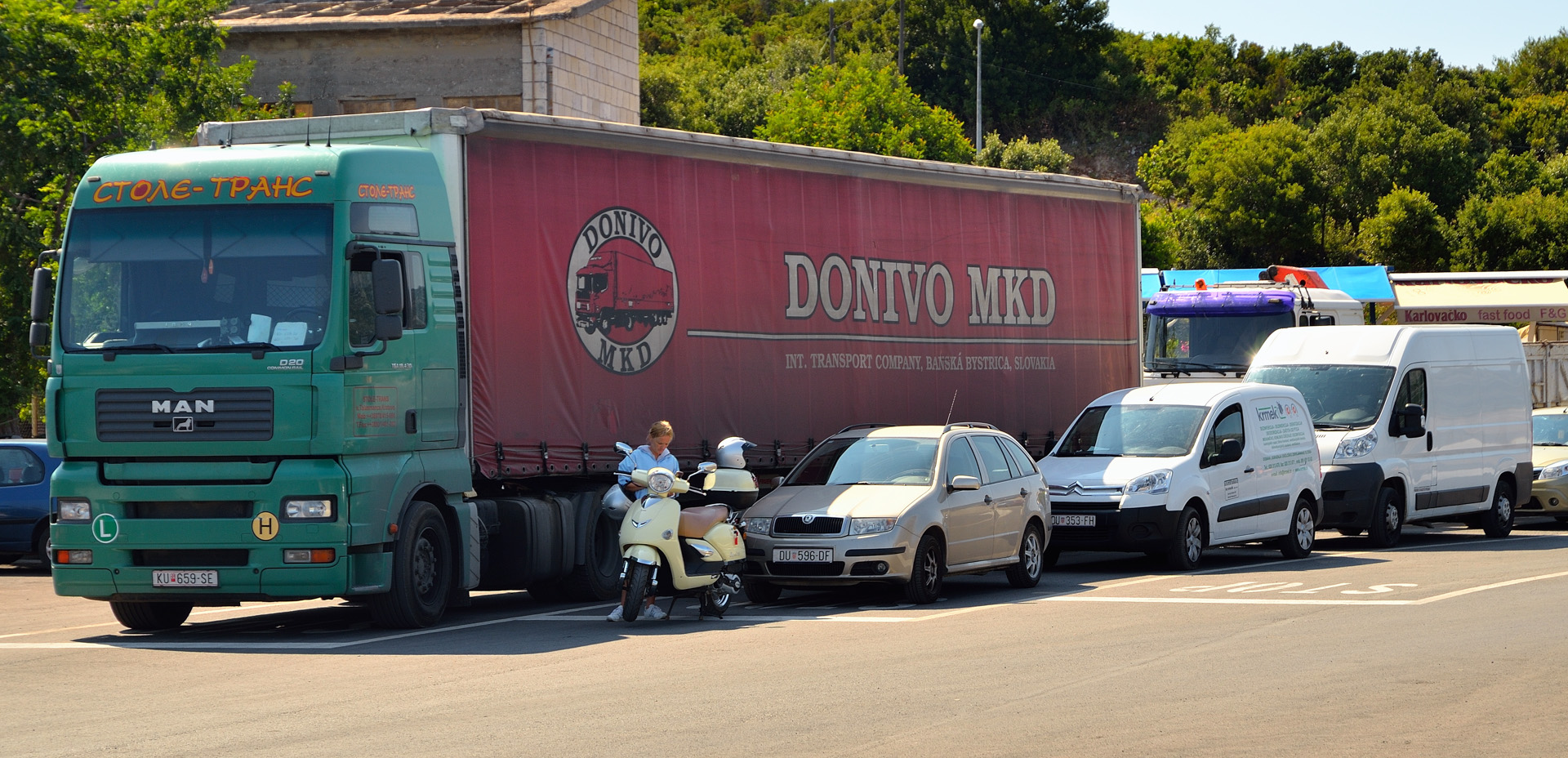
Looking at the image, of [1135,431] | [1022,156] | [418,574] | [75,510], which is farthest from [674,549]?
[1022,156]

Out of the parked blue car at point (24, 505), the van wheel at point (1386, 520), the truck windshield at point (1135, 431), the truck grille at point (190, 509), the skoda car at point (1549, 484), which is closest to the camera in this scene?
the truck grille at point (190, 509)

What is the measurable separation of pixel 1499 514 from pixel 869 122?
1653 inches

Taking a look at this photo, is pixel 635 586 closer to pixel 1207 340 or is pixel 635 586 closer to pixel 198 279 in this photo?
pixel 198 279

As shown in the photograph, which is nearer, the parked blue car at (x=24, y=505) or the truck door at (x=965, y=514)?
the truck door at (x=965, y=514)

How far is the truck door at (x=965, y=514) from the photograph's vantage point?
48.1 feet

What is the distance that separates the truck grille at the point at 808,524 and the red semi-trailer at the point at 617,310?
5.26 feet

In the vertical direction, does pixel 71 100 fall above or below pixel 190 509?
above

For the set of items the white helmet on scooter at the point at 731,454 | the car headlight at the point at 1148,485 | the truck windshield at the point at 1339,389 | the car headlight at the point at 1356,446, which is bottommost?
the car headlight at the point at 1148,485

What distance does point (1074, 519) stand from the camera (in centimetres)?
1694

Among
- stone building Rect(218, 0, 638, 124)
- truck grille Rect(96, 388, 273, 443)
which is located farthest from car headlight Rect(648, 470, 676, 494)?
stone building Rect(218, 0, 638, 124)

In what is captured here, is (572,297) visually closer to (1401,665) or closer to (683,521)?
(683,521)

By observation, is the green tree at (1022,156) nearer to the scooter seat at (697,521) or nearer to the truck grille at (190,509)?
the scooter seat at (697,521)

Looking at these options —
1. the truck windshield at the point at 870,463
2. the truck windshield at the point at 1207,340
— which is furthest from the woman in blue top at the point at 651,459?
the truck windshield at the point at 1207,340

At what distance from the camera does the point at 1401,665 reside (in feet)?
33.3
